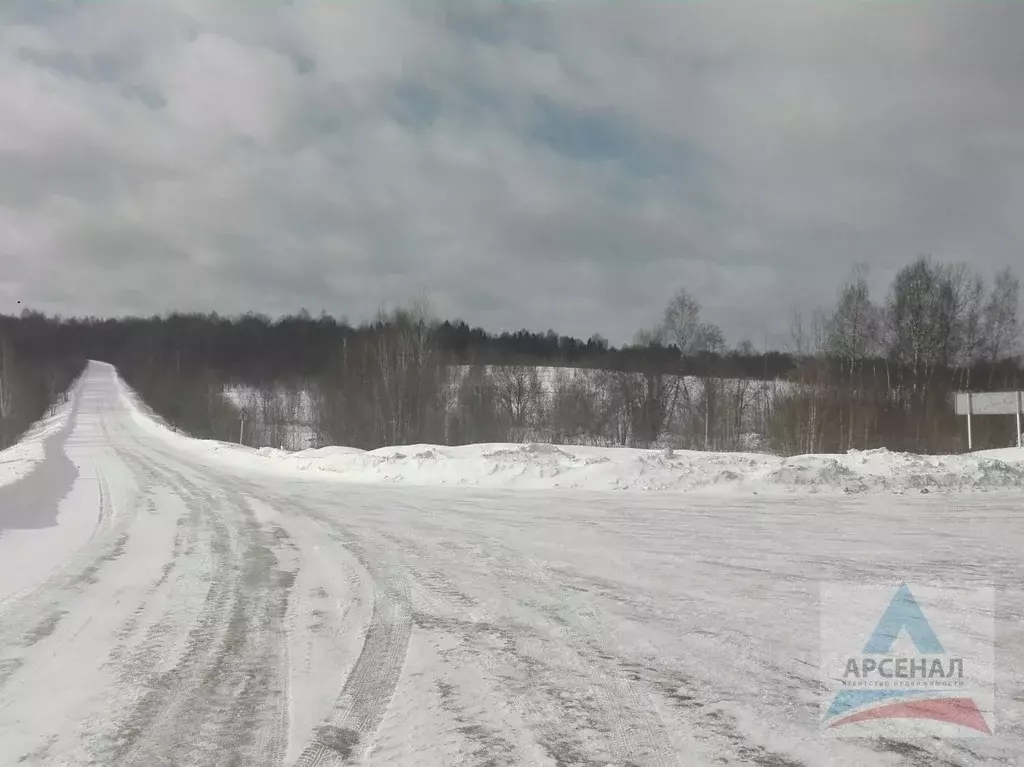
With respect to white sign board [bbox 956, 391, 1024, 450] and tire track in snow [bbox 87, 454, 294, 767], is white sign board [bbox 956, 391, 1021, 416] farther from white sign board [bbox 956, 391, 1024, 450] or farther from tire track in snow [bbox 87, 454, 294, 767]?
tire track in snow [bbox 87, 454, 294, 767]

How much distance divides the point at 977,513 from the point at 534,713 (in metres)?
11.3

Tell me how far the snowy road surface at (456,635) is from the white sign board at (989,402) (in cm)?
1448

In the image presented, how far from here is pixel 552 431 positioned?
5638cm

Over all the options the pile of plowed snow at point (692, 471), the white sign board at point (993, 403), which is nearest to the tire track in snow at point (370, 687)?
the pile of plowed snow at point (692, 471)

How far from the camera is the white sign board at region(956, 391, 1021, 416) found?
23531 mm

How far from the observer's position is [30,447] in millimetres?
35969

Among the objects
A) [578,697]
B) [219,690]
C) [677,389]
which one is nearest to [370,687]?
[219,690]

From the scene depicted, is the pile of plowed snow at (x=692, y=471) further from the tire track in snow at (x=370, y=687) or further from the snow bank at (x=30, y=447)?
the tire track in snow at (x=370, y=687)

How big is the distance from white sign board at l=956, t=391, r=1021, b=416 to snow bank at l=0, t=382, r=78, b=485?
2920 cm

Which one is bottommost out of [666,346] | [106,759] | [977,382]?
[106,759]

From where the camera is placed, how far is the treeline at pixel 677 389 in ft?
113

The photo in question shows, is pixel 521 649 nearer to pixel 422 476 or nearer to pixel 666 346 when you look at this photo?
pixel 422 476

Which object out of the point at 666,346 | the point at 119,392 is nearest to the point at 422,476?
the point at 666,346

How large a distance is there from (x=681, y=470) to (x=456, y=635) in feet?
41.4
